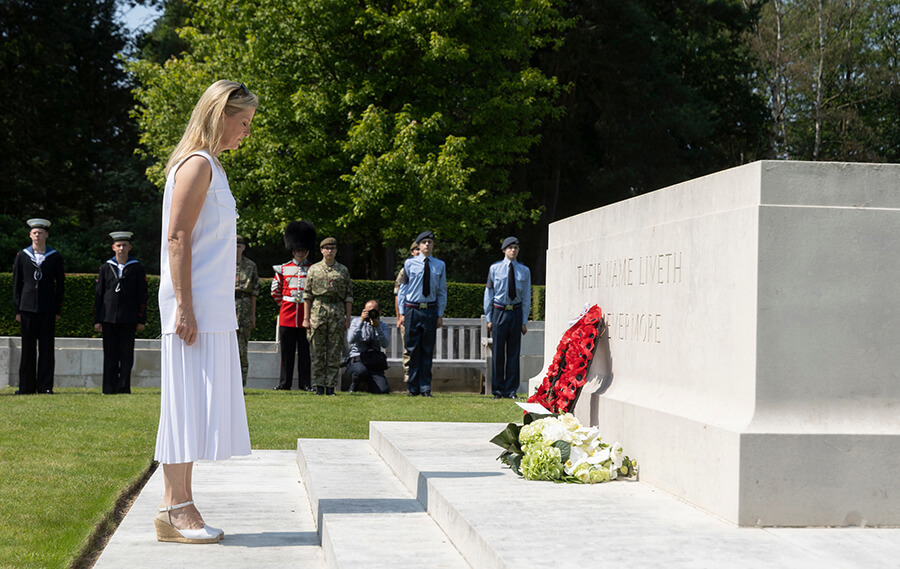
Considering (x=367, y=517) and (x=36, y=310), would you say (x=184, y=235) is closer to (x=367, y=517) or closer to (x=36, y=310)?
(x=367, y=517)

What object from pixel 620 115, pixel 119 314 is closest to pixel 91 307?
pixel 119 314

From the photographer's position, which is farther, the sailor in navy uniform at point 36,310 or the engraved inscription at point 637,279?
the sailor in navy uniform at point 36,310

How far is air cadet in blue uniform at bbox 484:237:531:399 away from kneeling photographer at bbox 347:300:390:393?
1708 millimetres

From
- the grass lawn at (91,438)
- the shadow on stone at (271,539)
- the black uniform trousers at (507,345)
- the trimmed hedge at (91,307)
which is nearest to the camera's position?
the shadow on stone at (271,539)

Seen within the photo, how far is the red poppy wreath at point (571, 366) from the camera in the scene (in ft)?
19.5

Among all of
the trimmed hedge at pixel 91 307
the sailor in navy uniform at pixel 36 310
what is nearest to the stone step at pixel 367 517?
the sailor in navy uniform at pixel 36 310

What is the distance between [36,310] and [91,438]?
Result: 16.7 feet

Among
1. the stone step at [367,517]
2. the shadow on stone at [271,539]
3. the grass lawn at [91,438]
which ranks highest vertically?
the stone step at [367,517]

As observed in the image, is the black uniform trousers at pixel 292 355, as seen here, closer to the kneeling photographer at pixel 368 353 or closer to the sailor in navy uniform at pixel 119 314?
the kneeling photographer at pixel 368 353

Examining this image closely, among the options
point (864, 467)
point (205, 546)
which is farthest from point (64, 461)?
point (864, 467)

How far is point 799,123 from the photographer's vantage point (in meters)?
40.0

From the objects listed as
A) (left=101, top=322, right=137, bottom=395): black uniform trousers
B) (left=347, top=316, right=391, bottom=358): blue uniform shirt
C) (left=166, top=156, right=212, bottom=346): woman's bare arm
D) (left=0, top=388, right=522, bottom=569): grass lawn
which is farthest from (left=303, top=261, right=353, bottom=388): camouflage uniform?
(left=166, top=156, right=212, bottom=346): woman's bare arm

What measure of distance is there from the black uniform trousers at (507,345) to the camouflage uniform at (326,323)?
6.90 ft

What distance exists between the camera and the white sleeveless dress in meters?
4.24
